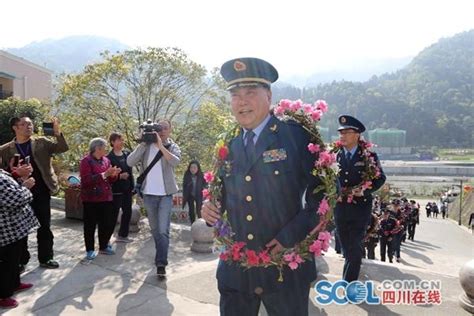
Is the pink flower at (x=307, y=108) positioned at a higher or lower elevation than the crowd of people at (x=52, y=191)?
higher

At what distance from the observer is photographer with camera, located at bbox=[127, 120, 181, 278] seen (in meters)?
4.98

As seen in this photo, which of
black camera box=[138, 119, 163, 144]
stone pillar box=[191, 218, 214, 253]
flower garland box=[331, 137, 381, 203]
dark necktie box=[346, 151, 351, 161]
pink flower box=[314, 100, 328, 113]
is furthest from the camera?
stone pillar box=[191, 218, 214, 253]

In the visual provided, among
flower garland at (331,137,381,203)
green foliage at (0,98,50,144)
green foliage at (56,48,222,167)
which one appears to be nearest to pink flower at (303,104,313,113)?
flower garland at (331,137,381,203)

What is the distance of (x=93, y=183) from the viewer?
552cm

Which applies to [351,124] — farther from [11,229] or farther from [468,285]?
[11,229]

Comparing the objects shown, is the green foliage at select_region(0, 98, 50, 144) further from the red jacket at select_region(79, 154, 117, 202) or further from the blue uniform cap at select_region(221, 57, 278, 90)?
the blue uniform cap at select_region(221, 57, 278, 90)

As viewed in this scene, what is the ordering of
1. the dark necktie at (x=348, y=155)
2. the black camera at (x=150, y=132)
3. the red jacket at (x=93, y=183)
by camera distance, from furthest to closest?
the red jacket at (x=93, y=183) < the black camera at (x=150, y=132) < the dark necktie at (x=348, y=155)

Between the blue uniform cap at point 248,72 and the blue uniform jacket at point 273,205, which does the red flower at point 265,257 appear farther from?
the blue uniform cap at point 248,72

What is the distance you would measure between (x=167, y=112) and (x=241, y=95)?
340 inches

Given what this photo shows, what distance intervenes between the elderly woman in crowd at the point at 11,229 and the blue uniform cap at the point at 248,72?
2635 mm

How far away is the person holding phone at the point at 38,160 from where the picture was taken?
16.1ft

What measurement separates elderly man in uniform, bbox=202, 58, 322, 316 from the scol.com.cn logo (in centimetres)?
196

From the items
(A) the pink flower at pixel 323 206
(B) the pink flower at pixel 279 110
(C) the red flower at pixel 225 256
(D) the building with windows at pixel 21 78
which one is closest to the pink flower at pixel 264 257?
(C) the red flower at pixel 225 256

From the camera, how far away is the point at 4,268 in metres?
4.14
